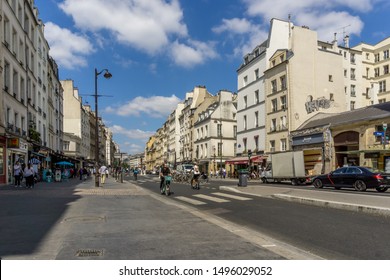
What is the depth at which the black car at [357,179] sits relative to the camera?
18.1m

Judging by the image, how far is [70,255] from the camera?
16.7 ft

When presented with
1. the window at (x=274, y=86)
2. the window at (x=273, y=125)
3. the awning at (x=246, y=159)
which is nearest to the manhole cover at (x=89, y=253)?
the awning at (x=246, y=159)

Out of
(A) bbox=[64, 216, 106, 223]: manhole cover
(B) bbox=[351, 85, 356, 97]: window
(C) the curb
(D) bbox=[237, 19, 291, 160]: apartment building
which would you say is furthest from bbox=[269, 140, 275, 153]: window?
(A) bbox=[64, 216, 106, 223]: manhole cover

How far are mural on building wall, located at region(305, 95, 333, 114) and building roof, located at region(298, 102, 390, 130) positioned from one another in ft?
3.28

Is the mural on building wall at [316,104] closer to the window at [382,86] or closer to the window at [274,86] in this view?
the window at [274,86]

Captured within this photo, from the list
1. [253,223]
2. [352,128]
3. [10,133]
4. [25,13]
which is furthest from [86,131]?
[253,223]

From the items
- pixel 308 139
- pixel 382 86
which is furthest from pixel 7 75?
pixel 382 86

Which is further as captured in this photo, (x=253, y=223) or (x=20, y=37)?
(x=20, y=37)

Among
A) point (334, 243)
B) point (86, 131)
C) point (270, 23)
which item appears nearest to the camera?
point (334, 243)

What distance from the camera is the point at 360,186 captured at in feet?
62.0

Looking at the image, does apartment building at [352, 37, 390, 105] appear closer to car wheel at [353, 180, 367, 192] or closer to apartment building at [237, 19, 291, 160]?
apartment building at [237, 19, 291, 160]

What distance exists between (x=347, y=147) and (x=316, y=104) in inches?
368

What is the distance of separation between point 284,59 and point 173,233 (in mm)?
36776
